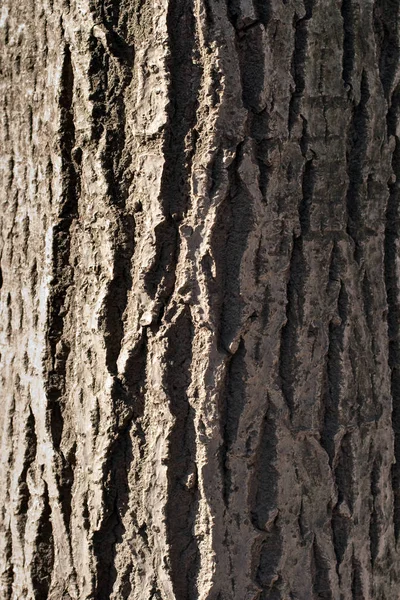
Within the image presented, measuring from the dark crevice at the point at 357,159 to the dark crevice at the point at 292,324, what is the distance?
0.55 feet

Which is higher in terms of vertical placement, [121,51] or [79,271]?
[121,51]

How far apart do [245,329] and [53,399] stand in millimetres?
502

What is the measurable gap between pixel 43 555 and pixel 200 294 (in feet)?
2.50

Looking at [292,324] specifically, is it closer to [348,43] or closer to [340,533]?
[340,533]

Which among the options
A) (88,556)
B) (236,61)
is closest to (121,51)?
(236,61)

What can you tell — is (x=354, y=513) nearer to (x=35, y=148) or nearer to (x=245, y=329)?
(x=245, y=329)

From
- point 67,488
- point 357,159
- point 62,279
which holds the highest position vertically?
point 357,159

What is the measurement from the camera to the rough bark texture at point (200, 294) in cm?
160

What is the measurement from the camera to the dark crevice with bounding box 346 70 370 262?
174cm

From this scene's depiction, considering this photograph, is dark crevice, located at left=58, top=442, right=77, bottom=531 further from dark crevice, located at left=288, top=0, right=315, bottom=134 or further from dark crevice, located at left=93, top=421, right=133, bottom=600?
dark crevice, located at left=288, top=0, right=315, bottom=134

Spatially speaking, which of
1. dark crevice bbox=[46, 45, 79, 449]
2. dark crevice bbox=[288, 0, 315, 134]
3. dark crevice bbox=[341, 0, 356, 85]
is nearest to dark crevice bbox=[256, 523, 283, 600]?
dark crevice bbox=[46, 45, 79, 449]

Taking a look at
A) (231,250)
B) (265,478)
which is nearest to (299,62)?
(231,250)

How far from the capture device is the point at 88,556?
66.2 inches

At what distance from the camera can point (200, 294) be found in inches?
62.7
